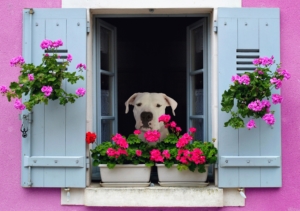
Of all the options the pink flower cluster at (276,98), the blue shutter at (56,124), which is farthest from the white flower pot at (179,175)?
the pink flower cluster at (276,98)

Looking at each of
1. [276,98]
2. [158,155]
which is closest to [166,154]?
[158,155]

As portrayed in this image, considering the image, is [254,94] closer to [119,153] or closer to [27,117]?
[119,153]

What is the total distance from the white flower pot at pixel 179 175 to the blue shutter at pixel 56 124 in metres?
0.58

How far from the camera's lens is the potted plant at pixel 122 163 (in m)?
3.87

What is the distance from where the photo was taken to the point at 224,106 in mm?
3713

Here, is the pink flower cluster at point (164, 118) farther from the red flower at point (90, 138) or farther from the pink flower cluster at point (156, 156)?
the red flower at point (90, 138)

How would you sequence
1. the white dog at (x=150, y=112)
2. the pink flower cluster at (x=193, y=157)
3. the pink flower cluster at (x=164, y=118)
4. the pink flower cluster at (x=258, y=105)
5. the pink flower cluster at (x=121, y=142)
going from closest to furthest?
the pink flower cluster at (x=258, y=105) < the pink flower cluster at (x=193, y=157) < the pink flower cluster at (x=121, y=142) < the pink flower cluster at (x=164, y=118) < the white dog at (x=150, y=112)

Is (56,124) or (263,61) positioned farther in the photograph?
(56,124)

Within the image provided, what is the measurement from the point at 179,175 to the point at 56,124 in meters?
0.97

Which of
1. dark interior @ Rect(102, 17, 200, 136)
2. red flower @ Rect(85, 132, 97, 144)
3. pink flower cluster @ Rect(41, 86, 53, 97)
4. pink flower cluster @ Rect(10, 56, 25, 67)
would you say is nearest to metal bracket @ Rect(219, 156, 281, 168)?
red flower @ Rect(85, 132, 97, 144)

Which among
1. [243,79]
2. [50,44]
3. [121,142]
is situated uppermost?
[50,44]

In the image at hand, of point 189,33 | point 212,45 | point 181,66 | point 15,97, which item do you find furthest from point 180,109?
point 15,97

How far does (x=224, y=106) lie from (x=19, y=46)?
158cm

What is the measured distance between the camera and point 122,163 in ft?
12.8
